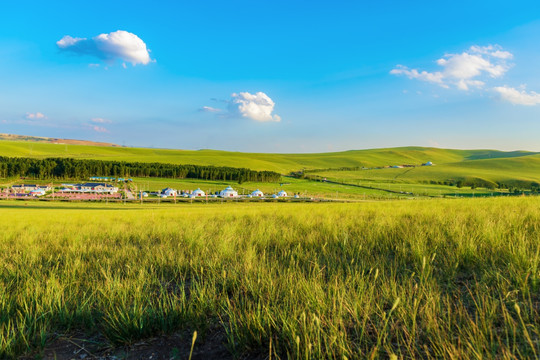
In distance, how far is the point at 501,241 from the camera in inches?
159

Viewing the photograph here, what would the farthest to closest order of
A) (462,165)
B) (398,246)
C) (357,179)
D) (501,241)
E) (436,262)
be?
(462,165) < (357,179) < (398,246) < (501,241) < (436,262)

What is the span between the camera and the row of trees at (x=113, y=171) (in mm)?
111438

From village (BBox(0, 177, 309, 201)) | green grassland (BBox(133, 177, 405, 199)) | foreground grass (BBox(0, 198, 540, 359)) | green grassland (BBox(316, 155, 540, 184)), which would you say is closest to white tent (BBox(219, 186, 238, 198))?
village (BBox(0, 177, 309, 201))

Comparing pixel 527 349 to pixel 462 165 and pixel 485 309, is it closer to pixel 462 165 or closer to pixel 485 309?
pixel 485 309

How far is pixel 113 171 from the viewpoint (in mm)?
121562

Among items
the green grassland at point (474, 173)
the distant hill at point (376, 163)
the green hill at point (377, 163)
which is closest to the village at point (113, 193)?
the green hill at point (377, 163)

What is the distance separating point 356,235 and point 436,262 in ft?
5.90

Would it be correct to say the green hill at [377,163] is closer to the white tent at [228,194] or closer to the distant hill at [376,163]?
the distant hill at [376,163]

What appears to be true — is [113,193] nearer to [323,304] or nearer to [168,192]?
[168,192]

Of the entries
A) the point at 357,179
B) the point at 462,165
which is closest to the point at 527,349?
the point at 357,179

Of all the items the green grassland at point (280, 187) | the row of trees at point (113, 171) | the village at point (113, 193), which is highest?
the row of trees at point (113, 171)

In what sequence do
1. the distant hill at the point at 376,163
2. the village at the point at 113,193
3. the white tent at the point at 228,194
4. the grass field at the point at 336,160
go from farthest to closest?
the grass field at the point at 336,160 → the distant hill at the point at 376,163 → the white tent at the point at 228,194 → the village at the point at 113,193

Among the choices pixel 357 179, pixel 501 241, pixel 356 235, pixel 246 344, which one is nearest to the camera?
pixel 246 344

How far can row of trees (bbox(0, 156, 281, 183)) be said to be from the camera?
111438 mm
